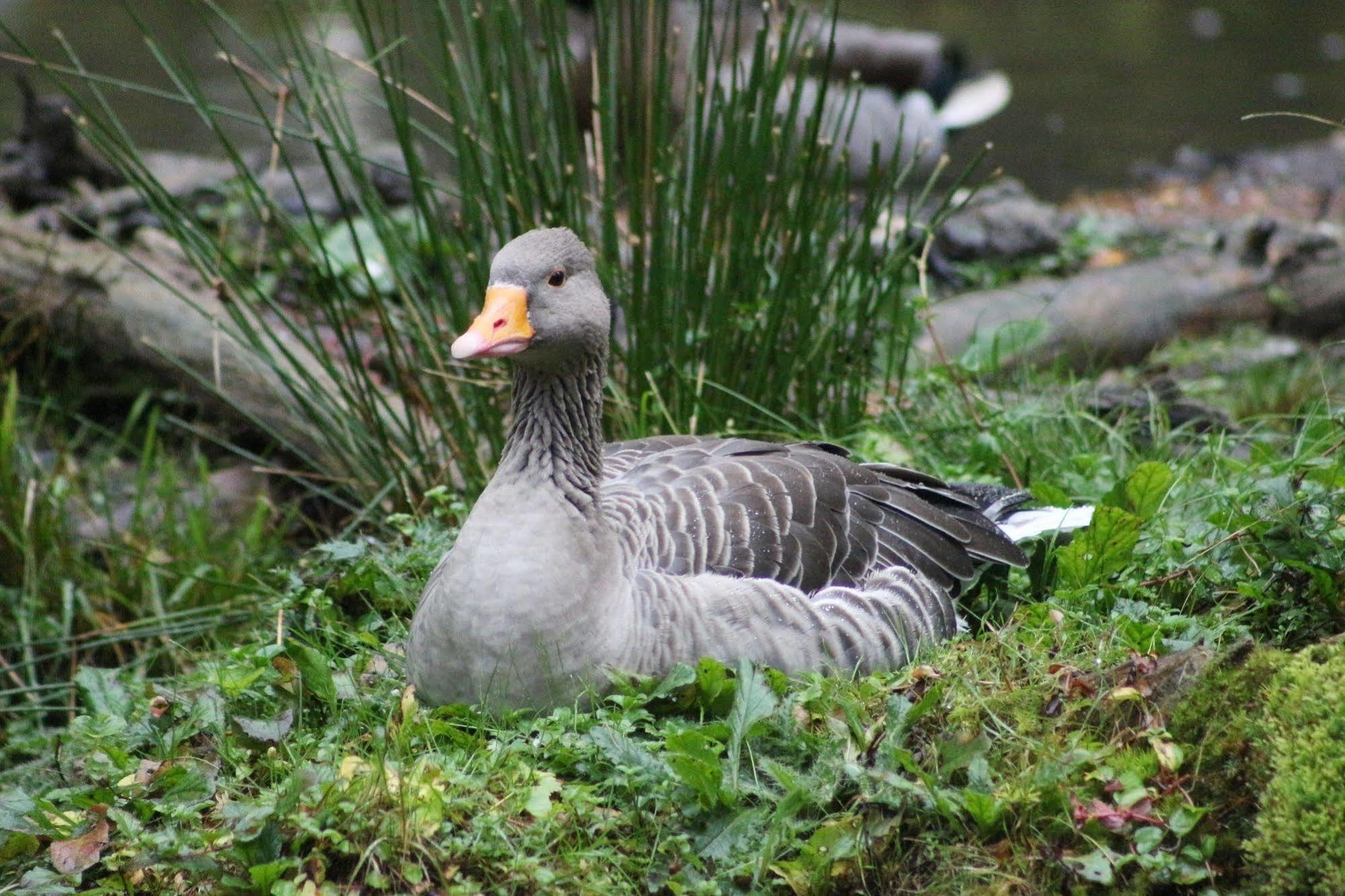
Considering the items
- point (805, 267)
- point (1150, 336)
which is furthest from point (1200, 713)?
point (1150, 336)

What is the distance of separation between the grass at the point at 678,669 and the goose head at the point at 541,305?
0.99 m

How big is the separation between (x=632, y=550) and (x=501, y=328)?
0.77m

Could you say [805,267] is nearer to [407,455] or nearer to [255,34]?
[407,455]

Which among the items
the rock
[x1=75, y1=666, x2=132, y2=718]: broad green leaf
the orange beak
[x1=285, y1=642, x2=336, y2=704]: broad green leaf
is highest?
the orange beak

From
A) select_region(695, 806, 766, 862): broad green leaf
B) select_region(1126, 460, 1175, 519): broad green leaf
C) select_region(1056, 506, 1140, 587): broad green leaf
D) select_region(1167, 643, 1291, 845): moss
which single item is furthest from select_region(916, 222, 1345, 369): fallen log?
select_region(695, 806, 766, 862): broad green leaf

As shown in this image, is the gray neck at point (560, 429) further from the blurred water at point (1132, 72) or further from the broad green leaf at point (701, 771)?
the blurred water at point (1132, 72)

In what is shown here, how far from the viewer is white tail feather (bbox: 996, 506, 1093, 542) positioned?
4.31 m

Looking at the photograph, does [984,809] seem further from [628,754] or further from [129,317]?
[129,317]

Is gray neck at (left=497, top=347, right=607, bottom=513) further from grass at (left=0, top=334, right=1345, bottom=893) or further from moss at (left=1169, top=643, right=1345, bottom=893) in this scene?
moss at (left=1169, top=643, right=1345, bottom=893)

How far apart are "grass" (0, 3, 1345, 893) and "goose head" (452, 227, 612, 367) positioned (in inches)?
39.1

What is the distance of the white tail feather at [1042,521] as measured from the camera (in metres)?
4.31

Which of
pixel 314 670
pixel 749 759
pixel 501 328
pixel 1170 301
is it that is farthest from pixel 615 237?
pixel 1170 301

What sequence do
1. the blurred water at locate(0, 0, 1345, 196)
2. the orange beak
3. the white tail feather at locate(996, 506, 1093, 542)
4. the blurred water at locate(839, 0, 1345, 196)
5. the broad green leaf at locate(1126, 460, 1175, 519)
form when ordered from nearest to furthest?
the orange beak
the broad green leaf at locate(1126, 460, 1175, 519)
the white tail feather at locate(996, 506, 1093, 542)
the blurred water at locate(0, 0, 1345, 196)
the blurred water at locate(839, 0, 1345, 196)

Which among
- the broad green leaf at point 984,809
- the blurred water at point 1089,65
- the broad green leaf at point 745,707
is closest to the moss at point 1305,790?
the broad green leaf at point 984,809
